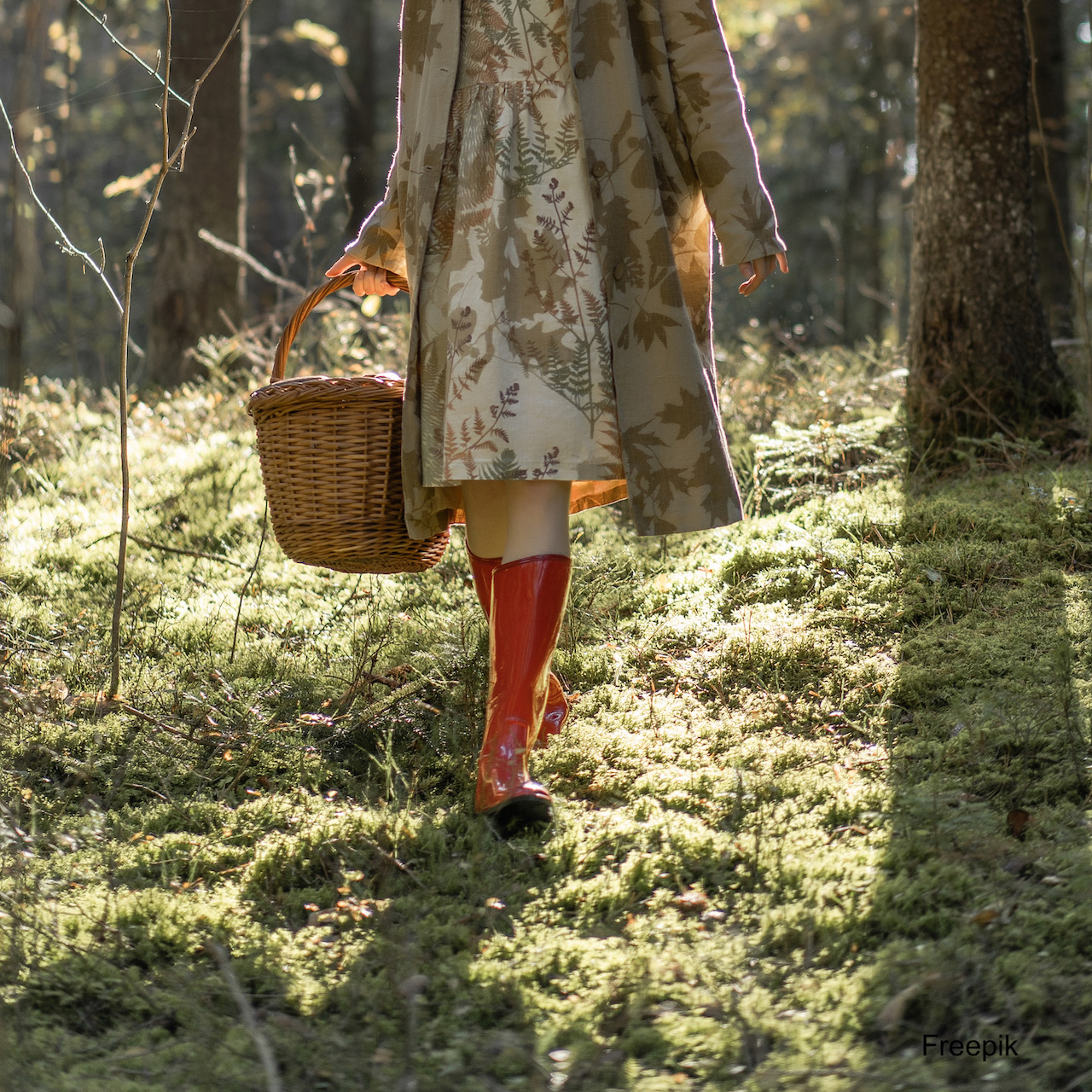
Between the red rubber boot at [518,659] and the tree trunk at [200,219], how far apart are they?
514 centimetres

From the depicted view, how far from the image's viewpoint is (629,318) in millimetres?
2252

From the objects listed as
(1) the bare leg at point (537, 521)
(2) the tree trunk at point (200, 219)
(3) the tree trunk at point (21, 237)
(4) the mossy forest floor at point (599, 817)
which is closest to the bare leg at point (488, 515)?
(1) the bare leg at point (537, 521)

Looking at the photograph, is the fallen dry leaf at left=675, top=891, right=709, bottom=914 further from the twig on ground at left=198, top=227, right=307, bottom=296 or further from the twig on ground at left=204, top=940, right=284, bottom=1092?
the twig on ground at left=198, top=227, right=307, bottom=296

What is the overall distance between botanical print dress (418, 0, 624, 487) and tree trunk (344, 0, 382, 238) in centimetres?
945

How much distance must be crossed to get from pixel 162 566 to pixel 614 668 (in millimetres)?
1797

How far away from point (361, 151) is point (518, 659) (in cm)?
1021

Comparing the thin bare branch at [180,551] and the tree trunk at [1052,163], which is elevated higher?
the tree trunk at [1052,163]

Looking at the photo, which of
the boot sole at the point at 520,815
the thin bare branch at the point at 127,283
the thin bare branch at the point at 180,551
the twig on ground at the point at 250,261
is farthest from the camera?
the twig on ground at the point at 250,261

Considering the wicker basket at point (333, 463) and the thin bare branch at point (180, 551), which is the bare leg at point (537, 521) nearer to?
the wicker basket at point (333, 463)

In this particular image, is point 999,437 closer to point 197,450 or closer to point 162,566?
point 162,566

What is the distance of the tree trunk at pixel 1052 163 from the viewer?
695 centimetres

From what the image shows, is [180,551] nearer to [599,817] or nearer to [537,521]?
[537,521]

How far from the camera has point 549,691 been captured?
8.38 feet

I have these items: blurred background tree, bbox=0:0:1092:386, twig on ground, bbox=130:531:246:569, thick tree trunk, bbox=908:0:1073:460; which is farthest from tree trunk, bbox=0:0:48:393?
thick tree trunk, bbox=908:0:1073:460
